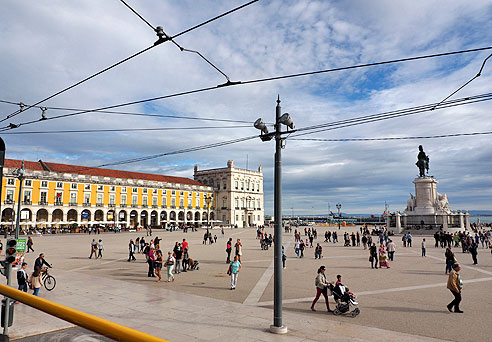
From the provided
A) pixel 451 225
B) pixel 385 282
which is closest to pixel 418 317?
pixel 385 282

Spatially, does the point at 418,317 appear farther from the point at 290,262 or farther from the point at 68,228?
the point at 68,228

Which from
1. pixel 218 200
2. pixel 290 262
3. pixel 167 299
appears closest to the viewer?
pixel 167 299

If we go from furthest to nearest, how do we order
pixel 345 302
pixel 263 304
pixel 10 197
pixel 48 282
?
pixel 10 197
pixel 48 282
pixel 263 304
pixel 345 302

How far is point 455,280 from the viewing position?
31.9ft

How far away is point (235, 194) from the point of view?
3792 inches

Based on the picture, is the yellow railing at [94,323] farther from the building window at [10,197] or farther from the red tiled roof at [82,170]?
the red tiled roof at [82,170]

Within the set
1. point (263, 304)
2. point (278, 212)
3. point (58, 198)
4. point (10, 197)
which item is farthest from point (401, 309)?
point (58, 198)

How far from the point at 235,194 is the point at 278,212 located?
87812mm

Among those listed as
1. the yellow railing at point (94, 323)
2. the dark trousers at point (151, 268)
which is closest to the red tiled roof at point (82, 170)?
the dark trousers at point (151, 268)

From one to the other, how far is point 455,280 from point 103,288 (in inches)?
462

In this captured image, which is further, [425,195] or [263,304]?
[425,195]

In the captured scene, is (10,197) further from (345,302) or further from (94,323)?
(94,323)

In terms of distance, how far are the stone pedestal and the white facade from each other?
55.0 metres

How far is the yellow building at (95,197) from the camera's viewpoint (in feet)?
181
